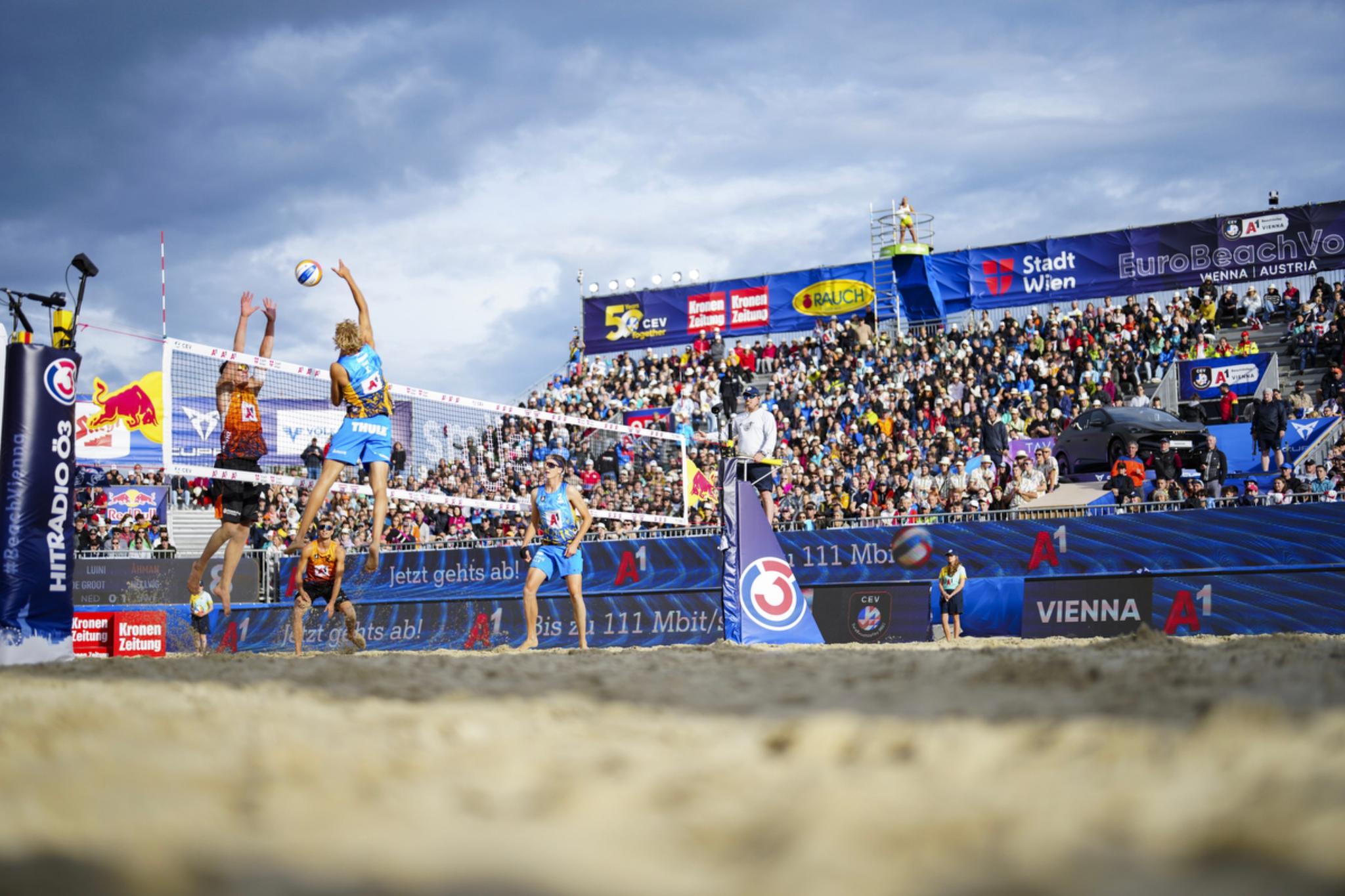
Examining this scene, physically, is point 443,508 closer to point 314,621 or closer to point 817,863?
point 314,621

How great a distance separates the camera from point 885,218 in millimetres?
27625

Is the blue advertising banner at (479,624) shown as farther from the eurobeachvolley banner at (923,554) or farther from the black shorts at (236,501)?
the black shorts at (236,501)

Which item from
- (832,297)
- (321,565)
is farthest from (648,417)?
(321,565)

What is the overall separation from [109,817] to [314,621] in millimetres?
16232

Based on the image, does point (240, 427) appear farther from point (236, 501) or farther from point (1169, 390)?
point (1169, 390)

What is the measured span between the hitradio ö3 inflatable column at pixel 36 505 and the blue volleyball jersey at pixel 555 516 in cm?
351

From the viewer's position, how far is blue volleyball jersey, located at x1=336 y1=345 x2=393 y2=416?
7.76 metres

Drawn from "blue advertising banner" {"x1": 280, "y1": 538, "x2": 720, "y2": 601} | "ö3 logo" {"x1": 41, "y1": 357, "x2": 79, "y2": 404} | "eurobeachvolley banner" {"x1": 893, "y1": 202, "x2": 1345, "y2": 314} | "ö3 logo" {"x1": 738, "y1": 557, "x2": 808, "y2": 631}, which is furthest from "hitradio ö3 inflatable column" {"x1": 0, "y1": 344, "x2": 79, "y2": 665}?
"eurobeachvolley banner" {"x1": 893, "y1": 202, "x2": 1345, "y2": 314}

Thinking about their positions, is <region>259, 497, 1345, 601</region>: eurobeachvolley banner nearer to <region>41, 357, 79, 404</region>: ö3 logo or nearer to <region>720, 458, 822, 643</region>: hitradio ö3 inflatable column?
<region>720, 458, 822, 643</region>: hitradio ö3 inflatable column

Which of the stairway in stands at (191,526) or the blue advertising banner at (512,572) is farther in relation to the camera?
the stairway in stands at (191,526)

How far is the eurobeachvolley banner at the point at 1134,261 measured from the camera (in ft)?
72.2

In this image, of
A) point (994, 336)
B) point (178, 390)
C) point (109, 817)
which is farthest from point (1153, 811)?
point (994, 336)

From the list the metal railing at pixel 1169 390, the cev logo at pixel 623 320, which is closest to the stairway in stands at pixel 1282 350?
the metal railing at pixel 1169 390

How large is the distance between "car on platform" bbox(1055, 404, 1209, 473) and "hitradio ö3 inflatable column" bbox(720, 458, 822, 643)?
8161mm
